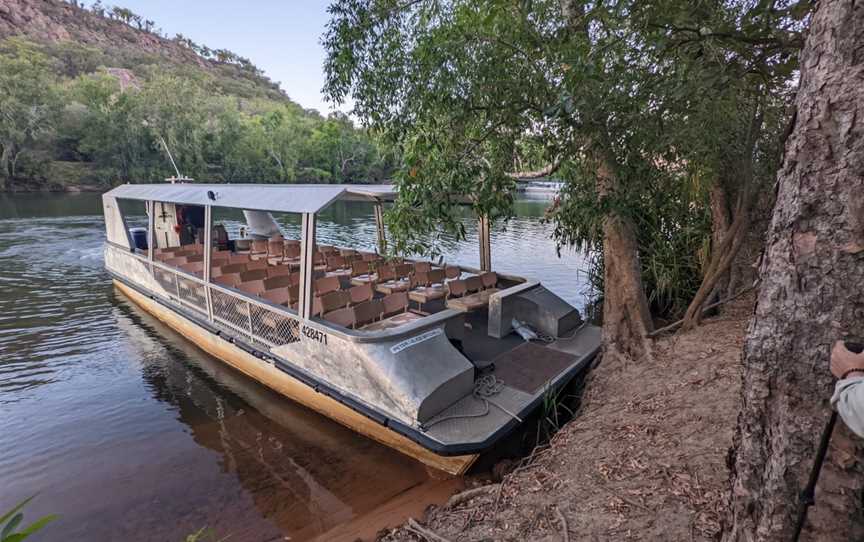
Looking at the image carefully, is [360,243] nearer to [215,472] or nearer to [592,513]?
[215,472]

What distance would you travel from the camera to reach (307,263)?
17.1 feet

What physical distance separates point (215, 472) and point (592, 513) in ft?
14.1

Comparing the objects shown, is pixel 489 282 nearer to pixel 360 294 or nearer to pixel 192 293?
pixel 360 294

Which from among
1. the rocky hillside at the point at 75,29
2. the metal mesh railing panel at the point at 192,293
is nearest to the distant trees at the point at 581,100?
the metal mesh railing panel at the point at 192,293

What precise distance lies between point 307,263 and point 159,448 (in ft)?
10.3

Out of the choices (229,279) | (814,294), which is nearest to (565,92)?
(814,294)

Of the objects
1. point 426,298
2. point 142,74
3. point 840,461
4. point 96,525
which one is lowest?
point 96,525

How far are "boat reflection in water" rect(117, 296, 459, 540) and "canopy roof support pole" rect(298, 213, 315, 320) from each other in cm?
170

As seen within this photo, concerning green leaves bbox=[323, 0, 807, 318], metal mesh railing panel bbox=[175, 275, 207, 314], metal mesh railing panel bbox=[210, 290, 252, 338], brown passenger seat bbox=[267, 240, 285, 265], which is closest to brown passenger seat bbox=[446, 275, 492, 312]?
green leaves bbox=[323, 0, 807, 318]

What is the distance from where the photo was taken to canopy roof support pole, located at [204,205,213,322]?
22.4 ft

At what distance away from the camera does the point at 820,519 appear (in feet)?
5.35

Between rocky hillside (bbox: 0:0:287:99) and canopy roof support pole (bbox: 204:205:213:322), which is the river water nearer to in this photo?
canopy roof support pole (bbox: 204:205:213:322)

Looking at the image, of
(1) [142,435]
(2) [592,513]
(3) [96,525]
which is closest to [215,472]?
(3) [96,525]

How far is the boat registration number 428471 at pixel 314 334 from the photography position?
529cm
